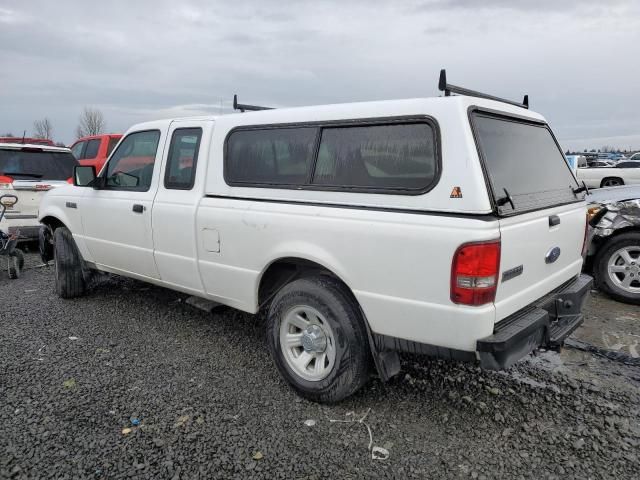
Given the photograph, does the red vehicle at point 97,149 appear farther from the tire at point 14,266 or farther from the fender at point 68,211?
the fender at point 68,211

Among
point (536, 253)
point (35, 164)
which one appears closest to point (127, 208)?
point (536, 253)

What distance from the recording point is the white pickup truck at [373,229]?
8.52 feet

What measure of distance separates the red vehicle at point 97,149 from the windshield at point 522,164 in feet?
33.2

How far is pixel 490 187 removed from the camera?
259 centimetres

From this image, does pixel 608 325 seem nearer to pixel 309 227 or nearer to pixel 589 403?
pixel 589 403

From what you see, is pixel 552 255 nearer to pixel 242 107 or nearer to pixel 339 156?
pixel 339 156

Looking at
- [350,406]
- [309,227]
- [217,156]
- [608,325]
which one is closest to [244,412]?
[350,406]

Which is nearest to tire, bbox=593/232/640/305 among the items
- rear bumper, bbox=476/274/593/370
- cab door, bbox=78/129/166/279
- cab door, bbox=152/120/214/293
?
rear bumper, bbox=476/274/593/370

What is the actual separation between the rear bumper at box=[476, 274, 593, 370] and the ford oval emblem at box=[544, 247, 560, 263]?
26 centimetres

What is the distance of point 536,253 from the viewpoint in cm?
293

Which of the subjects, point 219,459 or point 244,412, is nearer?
point 219,459

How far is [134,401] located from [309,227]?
1.66 metres

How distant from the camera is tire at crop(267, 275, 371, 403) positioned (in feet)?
9.88

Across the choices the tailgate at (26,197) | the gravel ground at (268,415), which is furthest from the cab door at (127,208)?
the tailgate at (26,197)
